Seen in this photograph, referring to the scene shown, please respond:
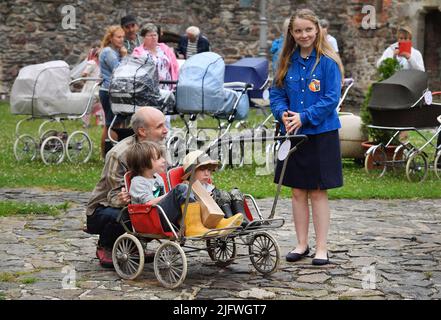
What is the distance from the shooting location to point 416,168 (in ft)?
40.3

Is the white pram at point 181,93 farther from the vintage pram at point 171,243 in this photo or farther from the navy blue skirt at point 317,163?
the vintage pram at point 171,243

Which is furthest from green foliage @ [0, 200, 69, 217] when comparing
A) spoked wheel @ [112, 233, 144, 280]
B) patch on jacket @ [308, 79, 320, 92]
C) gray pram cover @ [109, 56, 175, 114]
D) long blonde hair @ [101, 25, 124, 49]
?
long blonde hair @ [101, 25, 124, 49]

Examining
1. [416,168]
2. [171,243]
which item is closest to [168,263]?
[171,243]

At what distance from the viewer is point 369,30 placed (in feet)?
79.7

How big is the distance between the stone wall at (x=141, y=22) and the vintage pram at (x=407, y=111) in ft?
41.5

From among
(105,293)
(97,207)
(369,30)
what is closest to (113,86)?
(97,207)

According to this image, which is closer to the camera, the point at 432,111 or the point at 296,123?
the point at 296,123

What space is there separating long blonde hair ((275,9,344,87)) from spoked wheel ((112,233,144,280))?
1590 millimetres

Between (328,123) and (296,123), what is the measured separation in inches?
11.0

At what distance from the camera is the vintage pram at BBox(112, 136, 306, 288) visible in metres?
6.53

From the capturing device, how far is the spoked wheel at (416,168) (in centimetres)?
1204

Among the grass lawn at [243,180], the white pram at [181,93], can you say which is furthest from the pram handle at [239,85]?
the grass lawn at [243,180]
